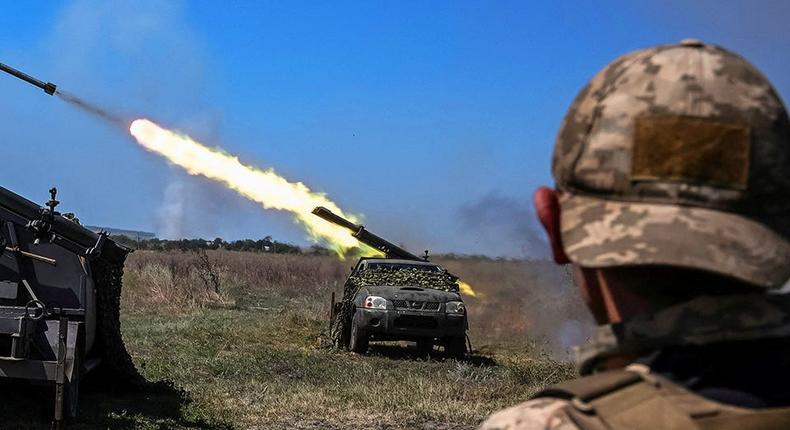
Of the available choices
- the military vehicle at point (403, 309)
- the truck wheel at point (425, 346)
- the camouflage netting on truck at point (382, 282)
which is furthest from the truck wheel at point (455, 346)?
the camouflage netting on truck at point (382, 282)

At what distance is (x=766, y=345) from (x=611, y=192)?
33cm

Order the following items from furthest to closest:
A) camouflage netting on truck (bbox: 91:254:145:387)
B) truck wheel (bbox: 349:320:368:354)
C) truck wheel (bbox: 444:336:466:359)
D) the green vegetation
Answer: the green vegetation, truck wheel (bbox: 349:320:368:354), truck wheel (bbox: 444:336:466:359), camouflage netting on truck (bbox: 91:254:145:387)

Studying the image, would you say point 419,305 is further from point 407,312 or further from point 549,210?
point 549,210

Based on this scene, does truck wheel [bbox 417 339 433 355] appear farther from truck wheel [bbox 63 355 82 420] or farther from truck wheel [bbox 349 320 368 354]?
truck wheel [bbox 63 355 82 420]

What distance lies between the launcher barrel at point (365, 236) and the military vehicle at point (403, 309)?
2.03 meters

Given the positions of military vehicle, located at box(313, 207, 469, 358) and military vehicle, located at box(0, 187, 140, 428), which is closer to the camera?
military vehicle, located at box(0, 187, 140, 428)

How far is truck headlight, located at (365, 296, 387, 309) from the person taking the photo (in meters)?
15.5

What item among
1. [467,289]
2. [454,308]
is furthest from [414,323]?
[467,289]

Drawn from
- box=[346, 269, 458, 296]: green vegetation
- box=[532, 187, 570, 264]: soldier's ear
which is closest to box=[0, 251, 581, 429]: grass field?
box=[346, 269, 458, 296]: green vegetation

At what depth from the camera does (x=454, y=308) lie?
15.5m

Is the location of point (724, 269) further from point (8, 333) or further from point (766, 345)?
point (8, 333)

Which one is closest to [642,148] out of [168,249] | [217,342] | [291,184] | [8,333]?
[8,333]

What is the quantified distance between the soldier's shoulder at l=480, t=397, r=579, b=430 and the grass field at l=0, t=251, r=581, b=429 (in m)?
8.04

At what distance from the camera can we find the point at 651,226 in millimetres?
1493
